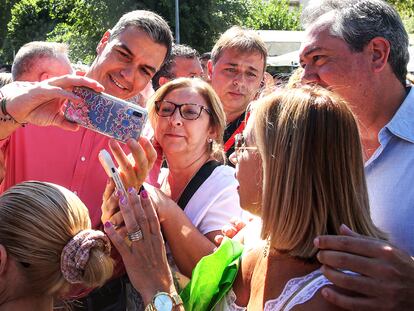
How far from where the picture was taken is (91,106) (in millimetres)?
2285

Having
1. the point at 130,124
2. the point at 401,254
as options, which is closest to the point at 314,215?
the point at 401,254

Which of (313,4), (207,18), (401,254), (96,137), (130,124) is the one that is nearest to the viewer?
(401,254)

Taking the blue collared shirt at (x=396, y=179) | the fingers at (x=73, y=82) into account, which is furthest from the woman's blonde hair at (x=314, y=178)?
the fingers at (x=73, y=82)

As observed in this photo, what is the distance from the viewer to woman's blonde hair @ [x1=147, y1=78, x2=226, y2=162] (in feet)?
9.74

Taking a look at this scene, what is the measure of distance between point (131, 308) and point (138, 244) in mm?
460

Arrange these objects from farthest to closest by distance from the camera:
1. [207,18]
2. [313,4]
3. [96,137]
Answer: [207,18] → [96,137] → [313,4]

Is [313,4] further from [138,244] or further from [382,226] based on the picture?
[138,244]

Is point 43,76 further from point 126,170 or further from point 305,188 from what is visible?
point 305,188

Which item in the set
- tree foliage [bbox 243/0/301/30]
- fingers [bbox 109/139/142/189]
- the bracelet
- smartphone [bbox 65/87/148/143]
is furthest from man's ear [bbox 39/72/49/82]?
tree foliage [bbox 243/0/301/30]

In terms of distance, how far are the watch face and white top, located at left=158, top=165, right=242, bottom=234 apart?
61 centimetres

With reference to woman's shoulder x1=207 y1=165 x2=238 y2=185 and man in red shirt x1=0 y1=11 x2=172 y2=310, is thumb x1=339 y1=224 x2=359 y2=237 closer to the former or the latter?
woman's shoulder x1=207 y1=165 x2=238 y2=185

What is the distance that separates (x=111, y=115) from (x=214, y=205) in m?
0.66

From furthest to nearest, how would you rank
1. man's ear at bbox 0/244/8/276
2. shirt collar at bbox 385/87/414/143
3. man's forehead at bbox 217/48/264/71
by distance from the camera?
man's forehead at bbox 217/48/264/71, shirt collar at bbox 385/87/414/143, man's ear at bbox 0/244/8/276

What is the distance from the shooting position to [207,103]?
298cm
